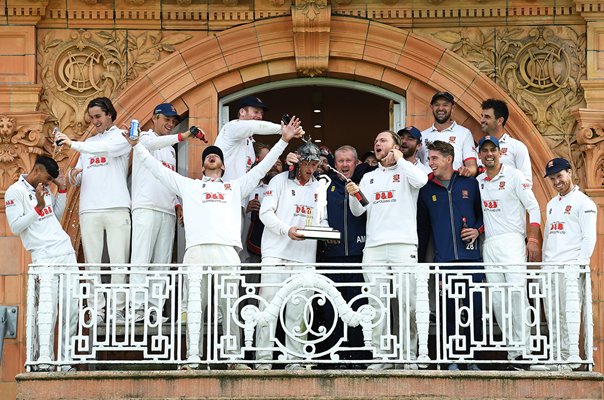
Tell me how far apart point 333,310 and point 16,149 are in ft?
13.2

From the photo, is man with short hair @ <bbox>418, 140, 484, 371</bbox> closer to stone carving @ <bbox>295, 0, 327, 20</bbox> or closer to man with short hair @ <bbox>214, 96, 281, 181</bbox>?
man with short hair @ <bbox>214, 96, 281, 181</bbox>

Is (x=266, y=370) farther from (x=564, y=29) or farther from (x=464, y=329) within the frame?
(x=564, y=29)

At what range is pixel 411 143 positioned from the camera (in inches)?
727

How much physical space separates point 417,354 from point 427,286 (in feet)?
2.89

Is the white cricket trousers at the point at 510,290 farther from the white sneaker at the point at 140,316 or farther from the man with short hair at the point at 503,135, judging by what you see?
the white sneaker at the point at 140,316

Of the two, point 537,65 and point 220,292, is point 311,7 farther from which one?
point 220,292

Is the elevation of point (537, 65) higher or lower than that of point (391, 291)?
higher

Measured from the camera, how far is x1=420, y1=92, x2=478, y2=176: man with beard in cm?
1873

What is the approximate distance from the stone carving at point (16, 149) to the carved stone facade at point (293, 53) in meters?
0.16

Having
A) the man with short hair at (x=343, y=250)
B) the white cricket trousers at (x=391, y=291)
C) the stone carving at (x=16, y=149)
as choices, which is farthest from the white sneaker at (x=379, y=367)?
the stone carving at (x=16, y=149)

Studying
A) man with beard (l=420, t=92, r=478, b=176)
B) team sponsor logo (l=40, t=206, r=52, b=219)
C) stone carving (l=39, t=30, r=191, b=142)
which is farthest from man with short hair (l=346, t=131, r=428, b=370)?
stone carving (l=39, t=30, r=191, b=142)

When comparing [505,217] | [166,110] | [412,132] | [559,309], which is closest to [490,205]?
[505,217]

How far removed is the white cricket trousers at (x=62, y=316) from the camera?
17.1 metres

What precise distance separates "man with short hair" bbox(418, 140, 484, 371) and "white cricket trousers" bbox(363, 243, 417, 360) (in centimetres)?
35
